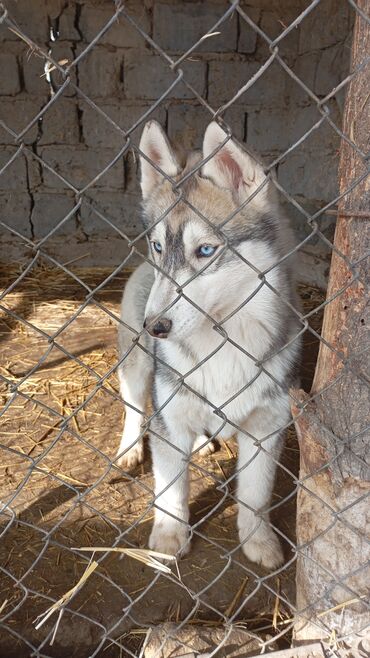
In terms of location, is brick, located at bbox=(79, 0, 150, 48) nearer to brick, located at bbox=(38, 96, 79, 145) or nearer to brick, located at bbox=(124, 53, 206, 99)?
brick, located at bbox=(124, 53, 206, 99)

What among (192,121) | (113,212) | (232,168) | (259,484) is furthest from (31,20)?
(259,484)

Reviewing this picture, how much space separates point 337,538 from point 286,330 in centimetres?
78

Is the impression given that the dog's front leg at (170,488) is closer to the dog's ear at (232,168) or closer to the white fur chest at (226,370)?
the white fur chest at (226,370)

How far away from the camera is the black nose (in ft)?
5.87

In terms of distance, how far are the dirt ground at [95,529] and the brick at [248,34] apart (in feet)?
9.58

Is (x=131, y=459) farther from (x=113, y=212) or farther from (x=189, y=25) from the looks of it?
Answer: (x=189, y=25)

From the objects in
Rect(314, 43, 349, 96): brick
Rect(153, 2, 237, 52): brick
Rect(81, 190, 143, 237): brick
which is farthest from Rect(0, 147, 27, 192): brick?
Rect(314, 43, 349, 96): brick

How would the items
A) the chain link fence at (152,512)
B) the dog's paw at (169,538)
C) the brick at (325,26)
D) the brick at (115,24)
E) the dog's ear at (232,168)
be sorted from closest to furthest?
the chain link fence at (152,512) < the dog's ear at (232,168) < the dog's paw at (169,538) < the brick at (325,26) < the brick at (115,24)

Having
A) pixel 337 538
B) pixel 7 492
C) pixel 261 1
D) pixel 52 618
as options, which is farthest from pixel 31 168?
pixel 337 538

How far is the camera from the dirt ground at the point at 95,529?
202 centimetres

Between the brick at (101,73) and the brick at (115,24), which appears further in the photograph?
the brick at (101,73)

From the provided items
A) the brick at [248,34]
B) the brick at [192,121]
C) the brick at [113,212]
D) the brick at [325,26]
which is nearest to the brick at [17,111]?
the brick at [113,212]

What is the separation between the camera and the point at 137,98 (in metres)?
5.39

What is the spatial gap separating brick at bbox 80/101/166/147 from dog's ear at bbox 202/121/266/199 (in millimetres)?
3690
